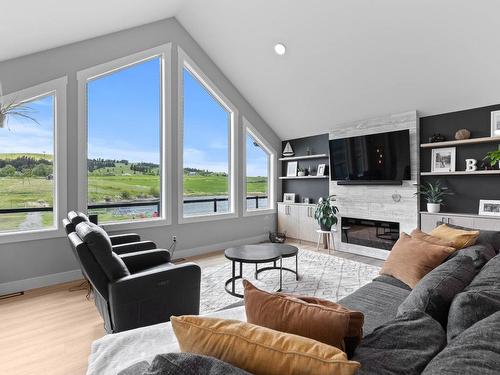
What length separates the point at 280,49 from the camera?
14.6 feet

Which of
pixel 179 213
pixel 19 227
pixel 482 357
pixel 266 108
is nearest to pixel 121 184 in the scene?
pixel 179 213

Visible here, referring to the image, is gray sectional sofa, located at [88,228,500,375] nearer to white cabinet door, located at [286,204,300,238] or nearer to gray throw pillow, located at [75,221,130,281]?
gray throw pillow, located at [75,221,130,281]

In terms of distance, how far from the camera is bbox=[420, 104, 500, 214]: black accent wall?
384cm

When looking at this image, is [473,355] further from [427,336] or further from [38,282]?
[38,282]

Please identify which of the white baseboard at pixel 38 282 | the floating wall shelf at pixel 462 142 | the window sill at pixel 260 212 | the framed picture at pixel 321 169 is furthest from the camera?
the window sill at pixel 260 212

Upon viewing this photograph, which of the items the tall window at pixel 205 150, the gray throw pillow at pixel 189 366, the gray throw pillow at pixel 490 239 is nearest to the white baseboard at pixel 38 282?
the tall window at pixel 205 150

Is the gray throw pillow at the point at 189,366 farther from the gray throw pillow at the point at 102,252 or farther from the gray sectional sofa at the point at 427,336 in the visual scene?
the gray throw pillow at the point at 102,252

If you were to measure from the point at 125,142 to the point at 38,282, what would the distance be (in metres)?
2.18

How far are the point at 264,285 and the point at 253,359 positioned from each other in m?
2.81

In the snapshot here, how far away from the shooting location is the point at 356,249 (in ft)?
16.8

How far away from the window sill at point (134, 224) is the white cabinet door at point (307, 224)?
268cm

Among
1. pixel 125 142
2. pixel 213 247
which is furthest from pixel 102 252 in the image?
pixel 213 247

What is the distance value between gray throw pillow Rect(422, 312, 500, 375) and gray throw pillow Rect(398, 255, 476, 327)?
1.35 feet

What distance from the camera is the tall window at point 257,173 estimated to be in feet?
19.7
